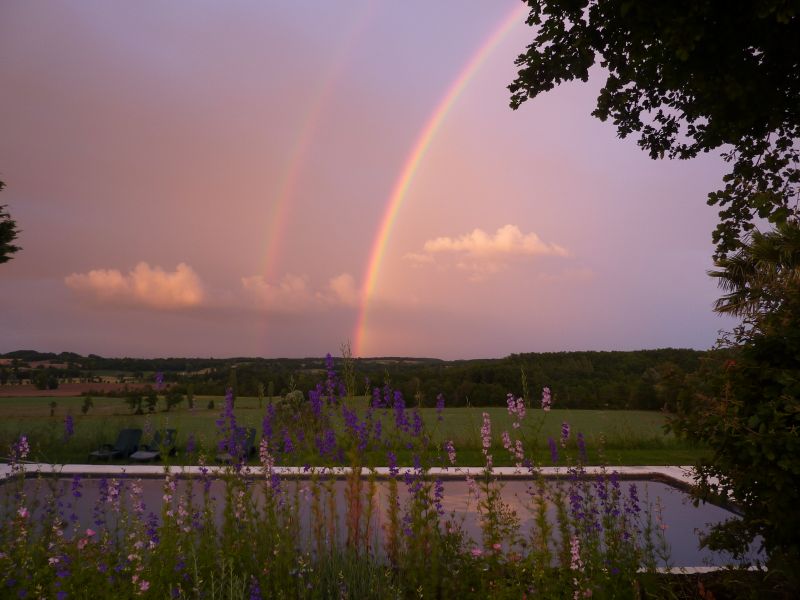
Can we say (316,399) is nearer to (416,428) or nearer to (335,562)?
(416,428)

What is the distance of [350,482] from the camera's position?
5.01 m

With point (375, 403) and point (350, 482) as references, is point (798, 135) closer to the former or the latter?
point (375, 403)

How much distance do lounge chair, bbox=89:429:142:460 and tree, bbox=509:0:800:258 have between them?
1072 centimetres

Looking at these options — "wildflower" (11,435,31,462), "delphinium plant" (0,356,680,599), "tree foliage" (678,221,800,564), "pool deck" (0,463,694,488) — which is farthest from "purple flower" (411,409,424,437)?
"pool deck" (0,463,694,488)

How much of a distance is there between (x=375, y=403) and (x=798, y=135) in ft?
23.4

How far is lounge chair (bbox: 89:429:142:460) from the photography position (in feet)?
39.6

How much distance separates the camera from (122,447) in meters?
12.2

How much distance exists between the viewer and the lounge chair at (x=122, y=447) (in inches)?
475

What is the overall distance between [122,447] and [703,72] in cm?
1261

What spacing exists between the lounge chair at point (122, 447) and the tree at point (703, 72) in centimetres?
1072

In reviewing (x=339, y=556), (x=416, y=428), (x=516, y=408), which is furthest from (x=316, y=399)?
(x=516, y=408)

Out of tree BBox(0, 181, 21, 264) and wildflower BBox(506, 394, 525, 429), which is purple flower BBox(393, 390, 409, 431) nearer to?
wildflower BBox(506, 394, 525, 429)

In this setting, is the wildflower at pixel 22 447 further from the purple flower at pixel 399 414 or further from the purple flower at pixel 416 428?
the purple flower at pixel 416 428

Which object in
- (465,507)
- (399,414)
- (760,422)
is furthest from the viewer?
(465,507)
